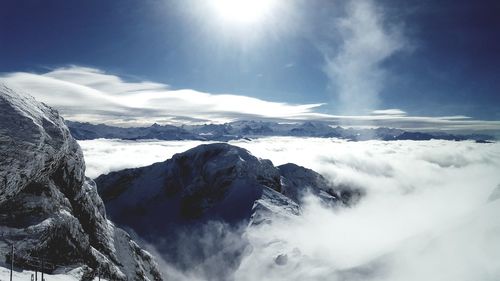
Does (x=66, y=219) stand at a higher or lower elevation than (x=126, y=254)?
higher

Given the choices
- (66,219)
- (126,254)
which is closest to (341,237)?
(126,254)

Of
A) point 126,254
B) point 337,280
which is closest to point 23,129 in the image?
point 126,254

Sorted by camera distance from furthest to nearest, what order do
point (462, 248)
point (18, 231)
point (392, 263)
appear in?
1. point (392, 263)
2. point (462, 248)
3. point (18, 231)

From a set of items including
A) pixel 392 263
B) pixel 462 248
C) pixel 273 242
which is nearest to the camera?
pixel 462 248

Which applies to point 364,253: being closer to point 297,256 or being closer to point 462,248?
point 297,256

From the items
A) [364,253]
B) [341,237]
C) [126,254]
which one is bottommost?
[341,237]

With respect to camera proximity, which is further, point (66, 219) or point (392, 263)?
point (392, 263)

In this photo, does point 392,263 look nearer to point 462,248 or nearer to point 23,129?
point 462,248
